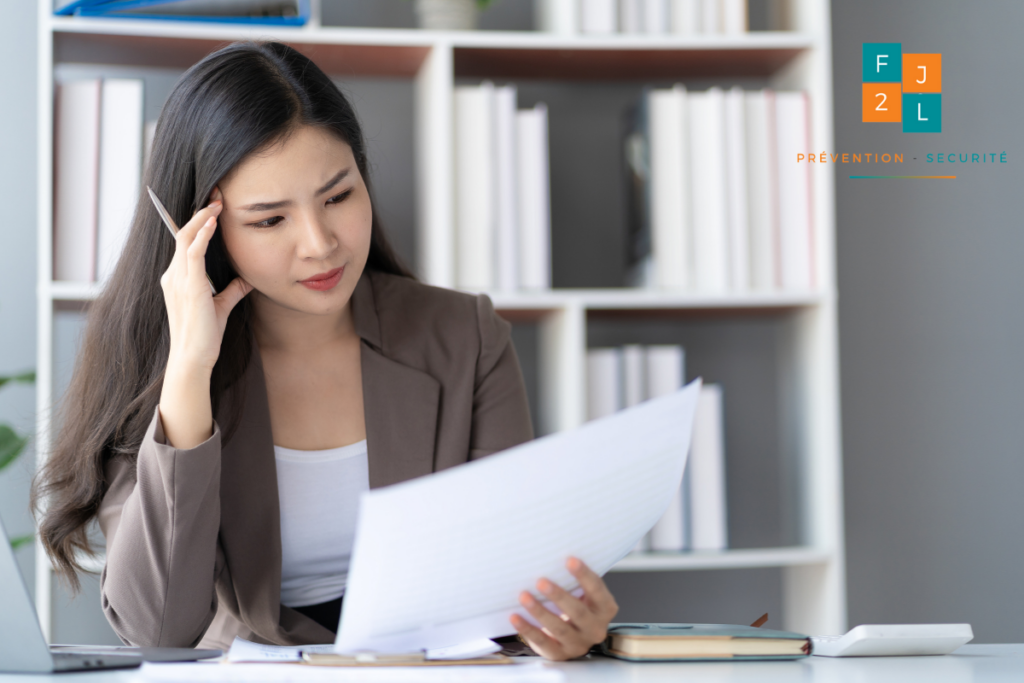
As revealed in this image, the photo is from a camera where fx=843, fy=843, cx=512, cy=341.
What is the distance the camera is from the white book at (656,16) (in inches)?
60.5

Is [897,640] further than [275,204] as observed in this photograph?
No

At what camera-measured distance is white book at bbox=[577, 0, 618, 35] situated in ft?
4.99

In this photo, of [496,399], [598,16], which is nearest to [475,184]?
[598,16]

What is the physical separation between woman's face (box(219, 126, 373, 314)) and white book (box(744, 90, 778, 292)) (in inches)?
31.5

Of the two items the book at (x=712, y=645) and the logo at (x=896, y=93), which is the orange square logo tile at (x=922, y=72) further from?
the book at (x=712, y=645)

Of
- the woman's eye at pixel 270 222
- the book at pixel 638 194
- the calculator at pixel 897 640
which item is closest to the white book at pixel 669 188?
the book at pixel 638 194

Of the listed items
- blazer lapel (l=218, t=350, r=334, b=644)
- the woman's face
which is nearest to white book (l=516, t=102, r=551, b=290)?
the woman's face

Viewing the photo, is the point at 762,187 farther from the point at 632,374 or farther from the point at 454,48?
the point at 454,48

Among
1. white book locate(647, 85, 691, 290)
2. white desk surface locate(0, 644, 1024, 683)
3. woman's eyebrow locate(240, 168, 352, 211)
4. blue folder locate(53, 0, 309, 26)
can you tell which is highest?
blue folder locate(53, 0, 309, 26)

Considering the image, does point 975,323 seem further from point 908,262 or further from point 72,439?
point 72,439

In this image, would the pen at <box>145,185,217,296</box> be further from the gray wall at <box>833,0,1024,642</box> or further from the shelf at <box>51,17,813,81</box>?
the gray wall at <box>833,0,1024,642</box>

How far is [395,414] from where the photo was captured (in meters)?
1.10

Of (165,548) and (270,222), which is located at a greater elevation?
(270,222)

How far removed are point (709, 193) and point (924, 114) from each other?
2.15 ft
